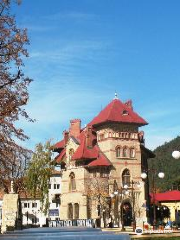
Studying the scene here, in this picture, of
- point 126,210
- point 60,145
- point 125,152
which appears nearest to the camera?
point 126,210

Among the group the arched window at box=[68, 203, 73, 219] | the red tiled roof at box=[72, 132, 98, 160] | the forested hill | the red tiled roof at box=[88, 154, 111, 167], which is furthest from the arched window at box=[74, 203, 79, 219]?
the forested hill

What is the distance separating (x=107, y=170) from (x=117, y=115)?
8.33 meters

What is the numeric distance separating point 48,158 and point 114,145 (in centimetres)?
1017

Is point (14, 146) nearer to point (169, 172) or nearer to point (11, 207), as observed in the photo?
point (11, 207)

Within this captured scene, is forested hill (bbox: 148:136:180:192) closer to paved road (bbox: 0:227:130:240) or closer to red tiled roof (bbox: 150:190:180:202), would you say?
red tiled roof (bbox: 150:190:180:202)

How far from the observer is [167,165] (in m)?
151

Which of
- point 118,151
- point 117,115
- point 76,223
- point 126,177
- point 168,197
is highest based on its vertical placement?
point 117,115

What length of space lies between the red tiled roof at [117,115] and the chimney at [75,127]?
4045 millimetres

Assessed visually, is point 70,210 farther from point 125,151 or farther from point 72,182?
point 125,151

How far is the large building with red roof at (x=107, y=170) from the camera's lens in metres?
63.0

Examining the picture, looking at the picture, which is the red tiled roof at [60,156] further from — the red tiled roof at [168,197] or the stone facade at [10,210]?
the stone facade at [10,210]

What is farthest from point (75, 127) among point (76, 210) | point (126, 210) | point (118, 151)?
point (126, 210)

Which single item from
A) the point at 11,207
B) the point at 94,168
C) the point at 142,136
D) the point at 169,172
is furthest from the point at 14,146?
the point at 169,172

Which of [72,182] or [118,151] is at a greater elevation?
[118,151]
